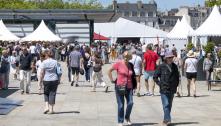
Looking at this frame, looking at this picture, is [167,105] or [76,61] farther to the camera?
[76,61]

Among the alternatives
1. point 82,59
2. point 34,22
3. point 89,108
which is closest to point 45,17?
point 34,22

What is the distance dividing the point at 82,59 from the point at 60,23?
31634 millimetres

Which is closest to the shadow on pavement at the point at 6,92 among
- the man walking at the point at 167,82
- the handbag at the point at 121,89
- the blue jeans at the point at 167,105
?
the handbag at the point at 121,89

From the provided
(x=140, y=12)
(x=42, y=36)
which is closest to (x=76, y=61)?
(x=42, y=36)

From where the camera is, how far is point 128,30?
71250 millimetres

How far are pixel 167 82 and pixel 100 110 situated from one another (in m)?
3.76

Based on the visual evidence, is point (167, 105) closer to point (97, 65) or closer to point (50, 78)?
point (50, 78)

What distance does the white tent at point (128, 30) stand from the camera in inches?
2763

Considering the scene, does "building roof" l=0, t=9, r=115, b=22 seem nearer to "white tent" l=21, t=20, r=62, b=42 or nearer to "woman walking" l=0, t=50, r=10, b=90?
"white tent" l=21, t=20, r=62, b=42

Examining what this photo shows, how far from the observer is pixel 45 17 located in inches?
2176

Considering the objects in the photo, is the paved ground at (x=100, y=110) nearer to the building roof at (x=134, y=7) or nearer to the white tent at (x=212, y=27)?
the white tent at (x=212, y=27)

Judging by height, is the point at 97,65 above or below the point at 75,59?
below

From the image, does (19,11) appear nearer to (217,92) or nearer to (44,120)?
(217,92)

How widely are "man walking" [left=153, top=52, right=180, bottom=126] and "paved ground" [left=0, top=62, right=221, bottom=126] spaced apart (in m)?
0.55
